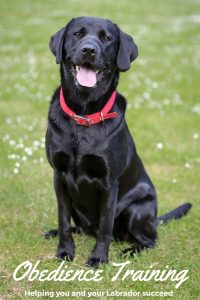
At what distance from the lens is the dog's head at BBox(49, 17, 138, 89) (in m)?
3.83

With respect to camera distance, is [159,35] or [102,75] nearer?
[102,75]

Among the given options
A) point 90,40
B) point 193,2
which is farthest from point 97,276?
point 193,2

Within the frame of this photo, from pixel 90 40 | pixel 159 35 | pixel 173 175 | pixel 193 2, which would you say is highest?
pixel 90 40

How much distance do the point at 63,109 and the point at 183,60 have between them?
9.12 m

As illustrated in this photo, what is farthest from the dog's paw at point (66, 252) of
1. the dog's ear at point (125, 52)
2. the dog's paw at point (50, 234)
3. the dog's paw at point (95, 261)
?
the dog's ear at point (125, 52)

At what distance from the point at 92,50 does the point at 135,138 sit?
12.4ft

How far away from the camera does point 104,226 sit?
415 centimetres

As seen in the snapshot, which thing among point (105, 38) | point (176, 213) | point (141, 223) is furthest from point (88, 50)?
point (176, 213)

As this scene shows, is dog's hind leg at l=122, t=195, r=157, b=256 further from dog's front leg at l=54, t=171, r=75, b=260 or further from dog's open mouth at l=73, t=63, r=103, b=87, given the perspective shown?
dog's open mouth at l=73, t=63, r=103, b=87

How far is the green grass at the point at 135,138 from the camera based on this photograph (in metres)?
4.19

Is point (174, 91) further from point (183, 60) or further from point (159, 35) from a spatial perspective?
point (159, 35)

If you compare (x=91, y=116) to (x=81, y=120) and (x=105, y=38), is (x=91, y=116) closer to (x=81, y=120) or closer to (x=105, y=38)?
(x=81, y=120)

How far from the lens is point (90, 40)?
387 centimetres

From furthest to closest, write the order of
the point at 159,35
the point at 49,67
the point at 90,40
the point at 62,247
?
the point at 159,35
the point at 49,67
the point at 62,247
the point at 90,40
